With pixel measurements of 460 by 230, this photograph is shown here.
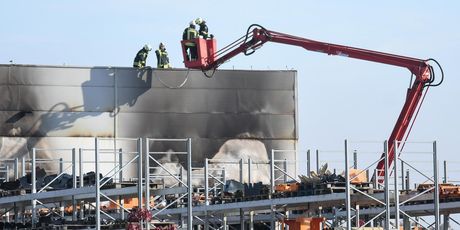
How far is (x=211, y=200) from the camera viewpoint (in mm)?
87438

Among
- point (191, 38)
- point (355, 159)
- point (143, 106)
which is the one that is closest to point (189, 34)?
point (191, 38)

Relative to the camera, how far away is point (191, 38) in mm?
112625

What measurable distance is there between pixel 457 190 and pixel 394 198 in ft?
19.9

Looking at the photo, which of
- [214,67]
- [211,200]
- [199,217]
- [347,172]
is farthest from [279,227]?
[347,172]

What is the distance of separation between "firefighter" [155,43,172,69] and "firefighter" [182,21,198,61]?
643 cm

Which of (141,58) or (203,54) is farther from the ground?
(141,58)

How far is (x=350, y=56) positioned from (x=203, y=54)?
1220 cm

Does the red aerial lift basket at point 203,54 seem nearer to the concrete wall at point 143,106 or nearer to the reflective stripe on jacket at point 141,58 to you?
the concrete wall at point 143,106

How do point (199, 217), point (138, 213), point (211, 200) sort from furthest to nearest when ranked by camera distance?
point (199, 217), point (211, 200), point (138, 213)

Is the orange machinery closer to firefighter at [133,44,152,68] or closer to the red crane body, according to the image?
the red crane body

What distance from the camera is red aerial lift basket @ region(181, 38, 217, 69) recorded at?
113m

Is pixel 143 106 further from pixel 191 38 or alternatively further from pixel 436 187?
pixel 436 187

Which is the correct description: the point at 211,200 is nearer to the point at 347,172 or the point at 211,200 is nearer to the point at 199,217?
the point at 199,217

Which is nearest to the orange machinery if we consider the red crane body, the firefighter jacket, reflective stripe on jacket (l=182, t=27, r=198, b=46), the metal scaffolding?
the metal scaffolding
